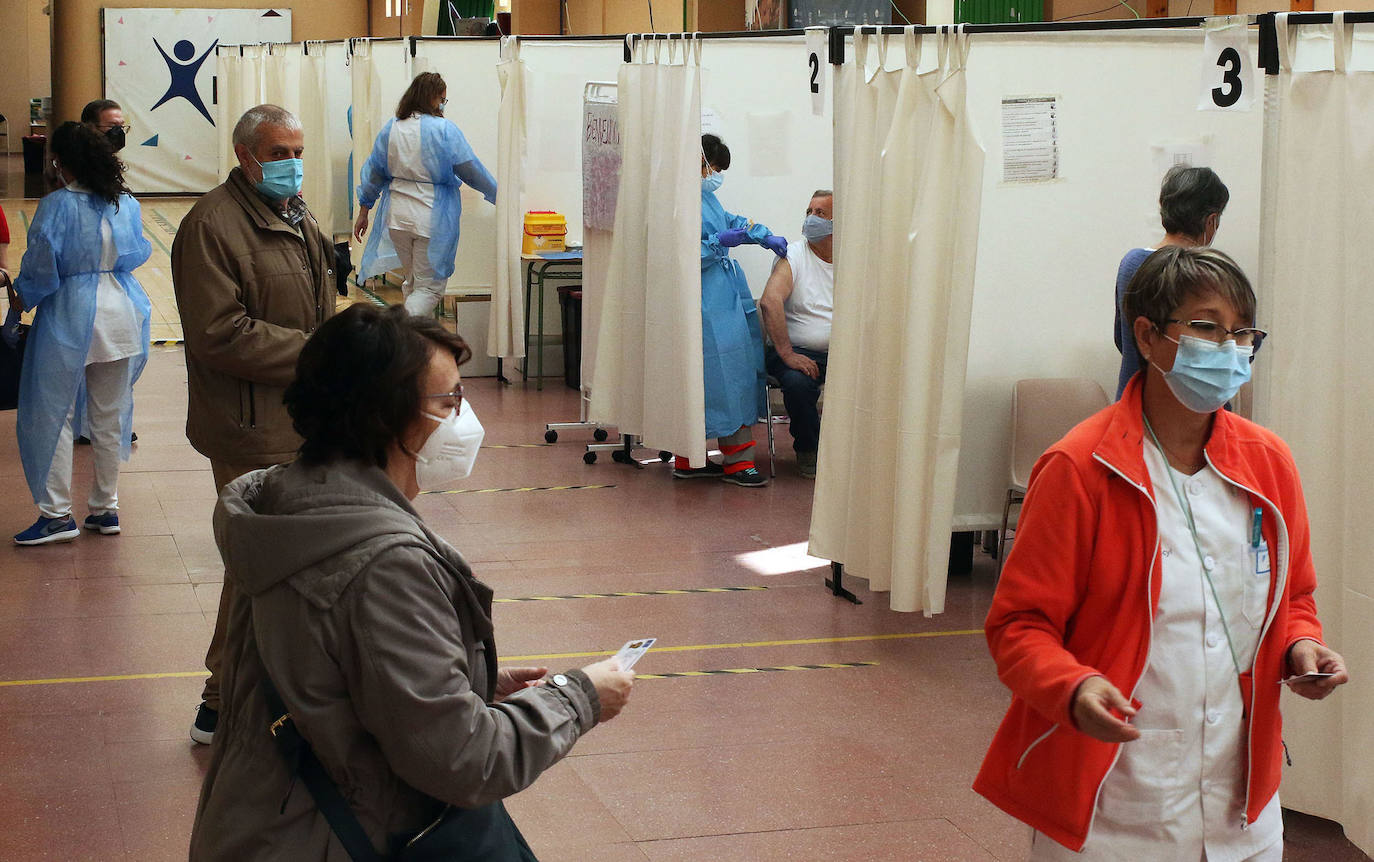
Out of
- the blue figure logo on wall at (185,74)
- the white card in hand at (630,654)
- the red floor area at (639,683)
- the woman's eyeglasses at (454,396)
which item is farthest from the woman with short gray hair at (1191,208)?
the blue figure logo on wall at (185,74)

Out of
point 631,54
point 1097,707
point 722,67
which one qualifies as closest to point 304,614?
point 1097,707

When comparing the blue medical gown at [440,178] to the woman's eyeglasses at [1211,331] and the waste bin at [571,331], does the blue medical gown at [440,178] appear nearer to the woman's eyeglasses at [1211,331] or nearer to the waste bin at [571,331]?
the waste bin at [571,331]

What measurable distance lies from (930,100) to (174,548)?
3334 millimetres

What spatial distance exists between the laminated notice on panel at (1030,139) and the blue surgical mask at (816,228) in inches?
77.9

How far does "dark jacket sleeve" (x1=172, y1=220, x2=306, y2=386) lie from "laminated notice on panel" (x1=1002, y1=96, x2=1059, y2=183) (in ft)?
8.30

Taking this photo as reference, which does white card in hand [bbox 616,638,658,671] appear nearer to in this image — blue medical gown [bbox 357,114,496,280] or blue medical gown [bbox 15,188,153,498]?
blue medical gown [bbox 15,188,153,498]

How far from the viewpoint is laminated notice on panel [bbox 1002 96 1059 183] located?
4.95 metres

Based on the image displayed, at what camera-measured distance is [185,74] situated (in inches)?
839

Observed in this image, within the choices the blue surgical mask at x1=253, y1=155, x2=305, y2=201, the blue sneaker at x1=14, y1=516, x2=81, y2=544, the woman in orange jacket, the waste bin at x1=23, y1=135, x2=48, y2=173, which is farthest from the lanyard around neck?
the waste bin at x1=23, y1=135, x2=48, y2=173

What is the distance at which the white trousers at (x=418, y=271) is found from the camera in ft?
31.5

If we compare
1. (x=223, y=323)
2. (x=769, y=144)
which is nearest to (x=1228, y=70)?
(x=223, y=323)

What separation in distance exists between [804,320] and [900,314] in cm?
244

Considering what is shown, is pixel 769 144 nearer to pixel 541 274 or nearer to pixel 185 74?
pixel 541 274

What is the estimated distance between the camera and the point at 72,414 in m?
5.91
